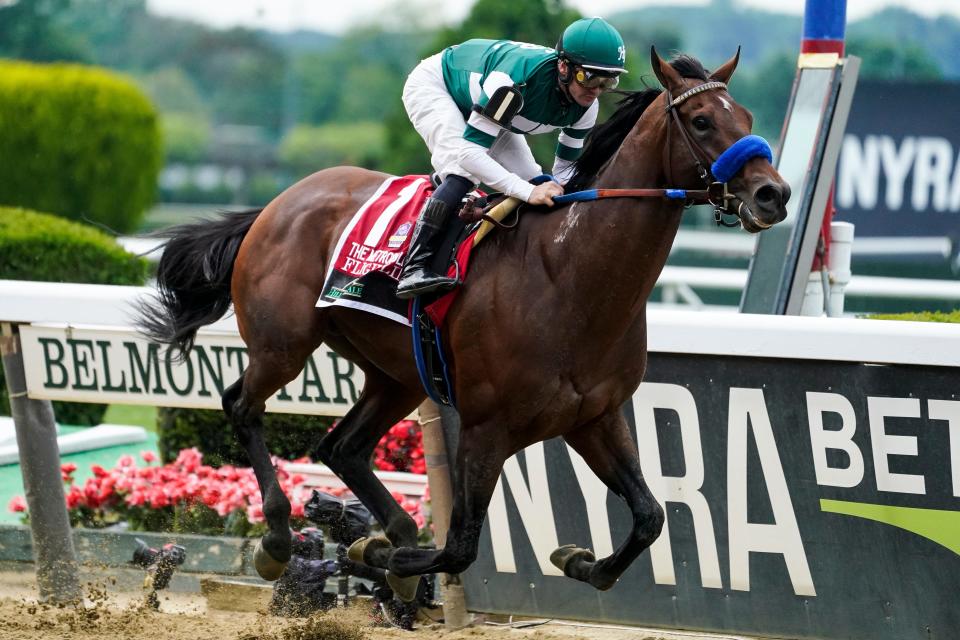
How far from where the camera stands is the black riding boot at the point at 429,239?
409 cm

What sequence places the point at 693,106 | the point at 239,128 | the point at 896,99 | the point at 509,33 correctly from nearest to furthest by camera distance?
the point at 693,106
the point at 896,99
the point at 509,33
the point at 239,128

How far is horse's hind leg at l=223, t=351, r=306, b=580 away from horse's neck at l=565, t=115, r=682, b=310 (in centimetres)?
129

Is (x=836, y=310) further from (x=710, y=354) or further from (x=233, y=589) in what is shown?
(x=233, y=589)

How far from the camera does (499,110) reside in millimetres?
4047

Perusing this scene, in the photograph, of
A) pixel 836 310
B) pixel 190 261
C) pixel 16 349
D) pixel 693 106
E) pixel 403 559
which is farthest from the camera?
pixel 836 310

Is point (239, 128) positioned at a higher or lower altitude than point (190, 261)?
lower

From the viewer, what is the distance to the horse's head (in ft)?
11.6

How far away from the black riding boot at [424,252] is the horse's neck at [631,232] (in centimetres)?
44

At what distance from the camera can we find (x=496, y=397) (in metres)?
4.07

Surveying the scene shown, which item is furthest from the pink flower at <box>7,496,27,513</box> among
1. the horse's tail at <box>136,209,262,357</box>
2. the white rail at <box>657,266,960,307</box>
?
the white rail at <box>657,266,960,307</box>

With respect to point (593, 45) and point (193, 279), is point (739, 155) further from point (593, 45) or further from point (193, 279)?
point (193, 279)

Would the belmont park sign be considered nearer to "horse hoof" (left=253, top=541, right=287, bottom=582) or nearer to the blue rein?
"horse hoof" (left=253, top=541, right=287, bottom=582)

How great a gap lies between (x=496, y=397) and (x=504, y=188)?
0.64 meters

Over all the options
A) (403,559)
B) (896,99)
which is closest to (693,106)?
(403,559)
